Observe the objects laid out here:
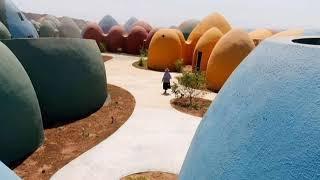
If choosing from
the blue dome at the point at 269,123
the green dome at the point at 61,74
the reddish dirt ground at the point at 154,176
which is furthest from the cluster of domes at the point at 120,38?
the blue dome at the point at 269,123

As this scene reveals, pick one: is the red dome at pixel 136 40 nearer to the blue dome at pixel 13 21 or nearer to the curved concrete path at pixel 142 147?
the blue dome at pixel 13 21

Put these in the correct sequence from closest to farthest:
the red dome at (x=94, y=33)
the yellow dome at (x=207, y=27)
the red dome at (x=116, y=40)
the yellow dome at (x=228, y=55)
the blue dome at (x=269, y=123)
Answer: the blue dome at (x=269, y=123) < the yellow dome at (x=228, y=55) < the yellow dome at (x=207, y=27) < the red dome at (x=116, y=40) < the red dome at (x=94, y=33)

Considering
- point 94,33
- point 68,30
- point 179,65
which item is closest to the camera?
point 179,65

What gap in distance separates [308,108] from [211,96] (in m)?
16.7

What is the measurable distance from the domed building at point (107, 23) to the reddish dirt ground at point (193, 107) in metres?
37.0

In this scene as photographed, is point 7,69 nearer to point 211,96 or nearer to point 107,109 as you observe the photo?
point 107,109

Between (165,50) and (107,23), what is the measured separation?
2734 cm

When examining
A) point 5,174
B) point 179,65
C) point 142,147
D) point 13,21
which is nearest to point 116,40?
point 13,21

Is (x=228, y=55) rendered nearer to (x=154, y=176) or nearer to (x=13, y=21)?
(x=154, y=176)

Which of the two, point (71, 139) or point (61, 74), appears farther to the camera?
point (61, 74)

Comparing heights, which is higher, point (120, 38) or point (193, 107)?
point (193, 107)

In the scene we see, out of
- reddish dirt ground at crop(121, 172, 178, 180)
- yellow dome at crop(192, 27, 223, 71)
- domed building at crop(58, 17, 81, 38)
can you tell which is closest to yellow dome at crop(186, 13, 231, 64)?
yellow dome at crop(192, 27, 223, 71)

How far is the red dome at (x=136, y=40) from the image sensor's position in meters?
41.2

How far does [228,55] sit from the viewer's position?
2028 cm
